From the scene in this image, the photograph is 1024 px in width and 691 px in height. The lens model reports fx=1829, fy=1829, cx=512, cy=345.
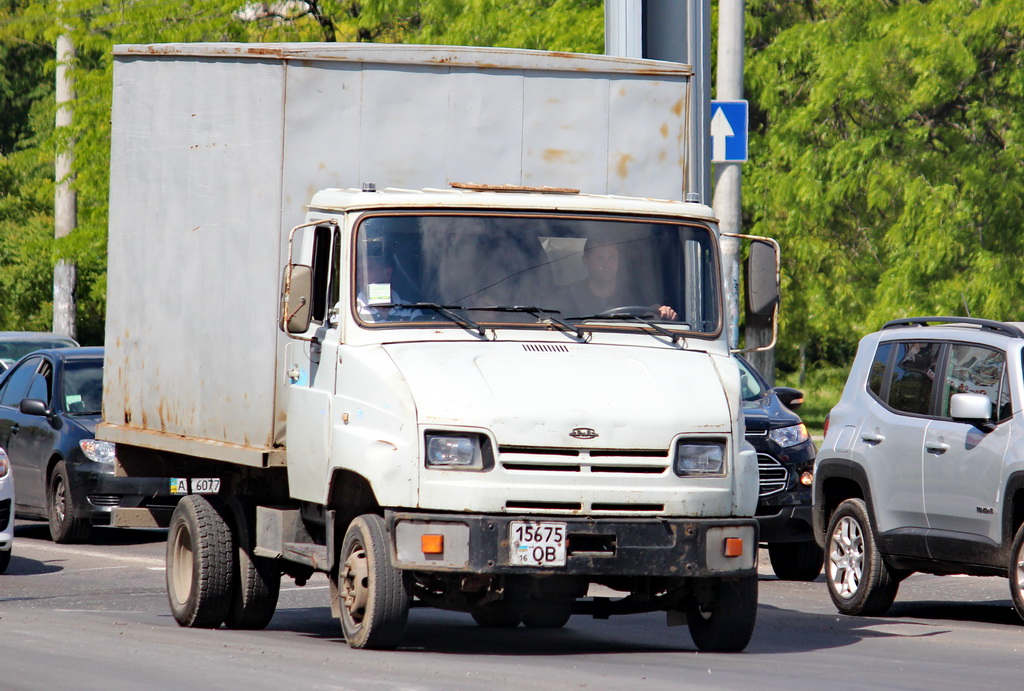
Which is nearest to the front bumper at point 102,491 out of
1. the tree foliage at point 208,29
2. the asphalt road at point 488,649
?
the asphalt road at point 488,649

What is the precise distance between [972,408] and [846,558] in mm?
1776

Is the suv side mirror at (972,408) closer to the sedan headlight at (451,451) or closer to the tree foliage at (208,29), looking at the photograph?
the sedan headlight at (451,451)

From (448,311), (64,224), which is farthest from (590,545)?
(64,224)

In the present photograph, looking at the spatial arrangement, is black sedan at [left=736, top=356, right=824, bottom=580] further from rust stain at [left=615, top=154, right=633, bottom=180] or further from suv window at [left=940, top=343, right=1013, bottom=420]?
rust stain at [left=615, top=154, right=633, bottom=180]

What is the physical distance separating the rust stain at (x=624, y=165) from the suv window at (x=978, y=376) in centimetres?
264

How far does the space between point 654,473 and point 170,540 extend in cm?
372

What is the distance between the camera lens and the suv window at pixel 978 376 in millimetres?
10922

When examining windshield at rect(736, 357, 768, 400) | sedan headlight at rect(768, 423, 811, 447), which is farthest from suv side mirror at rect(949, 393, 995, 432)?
windshield at rect(736, 357, 768, 400)

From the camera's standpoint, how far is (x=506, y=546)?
8.34 m

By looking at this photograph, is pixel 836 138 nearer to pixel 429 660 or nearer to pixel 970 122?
pixel 970 122

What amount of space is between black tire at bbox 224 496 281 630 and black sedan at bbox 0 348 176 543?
4949mm

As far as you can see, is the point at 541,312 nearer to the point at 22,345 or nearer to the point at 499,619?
the point at 499,619

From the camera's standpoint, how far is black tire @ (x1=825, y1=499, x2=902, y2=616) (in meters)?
11.8

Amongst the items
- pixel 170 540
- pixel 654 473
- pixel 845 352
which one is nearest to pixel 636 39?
pixel 170 540
